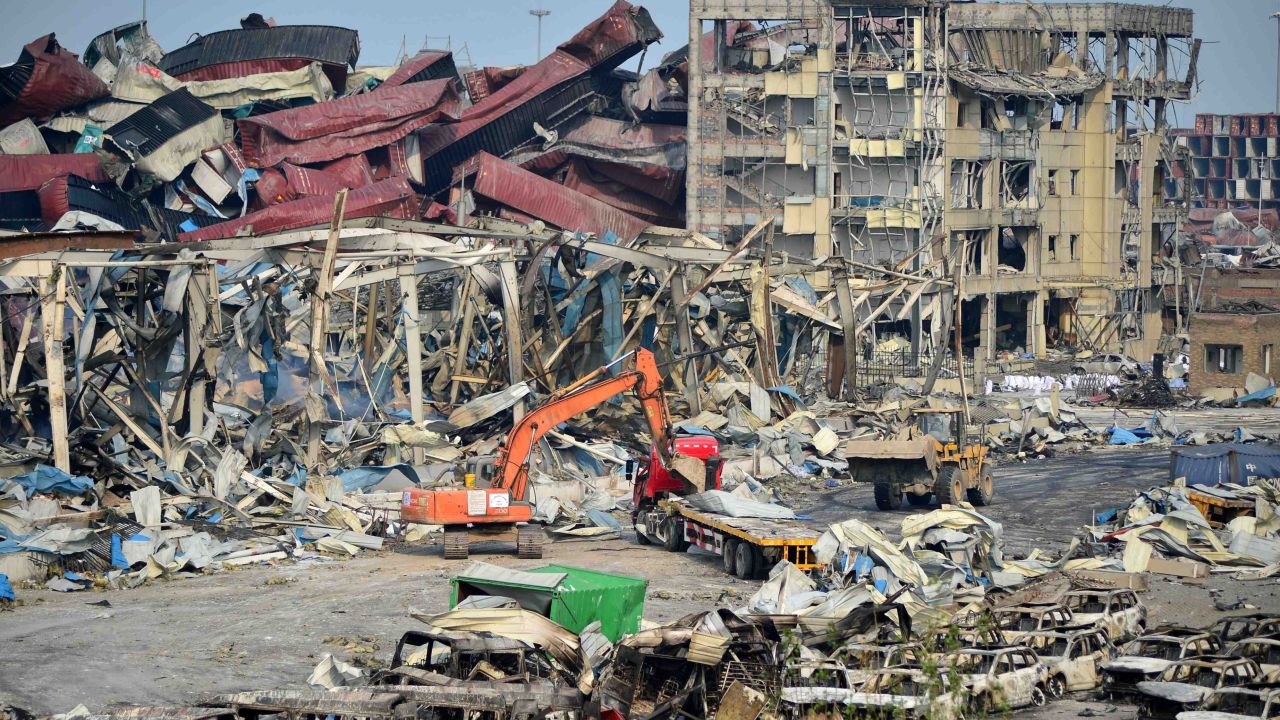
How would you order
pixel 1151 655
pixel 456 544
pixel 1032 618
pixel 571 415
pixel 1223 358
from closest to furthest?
pixel 1151 655 < pixel 1032 618 < pixel 456 544 < pixel 571 415 < pixel 1223 358

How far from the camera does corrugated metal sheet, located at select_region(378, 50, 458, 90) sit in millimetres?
62312

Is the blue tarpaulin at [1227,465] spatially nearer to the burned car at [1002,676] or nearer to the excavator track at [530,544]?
the excavator track at [530,544]

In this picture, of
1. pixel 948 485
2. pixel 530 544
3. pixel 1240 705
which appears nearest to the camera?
pixel 1240 705

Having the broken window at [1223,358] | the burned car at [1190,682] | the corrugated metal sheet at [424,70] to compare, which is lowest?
the burned car at [1190,682]

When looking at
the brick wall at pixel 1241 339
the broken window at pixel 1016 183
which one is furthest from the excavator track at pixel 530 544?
the broken window at pixel 1016 183

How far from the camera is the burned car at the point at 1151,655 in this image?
13.7 metres

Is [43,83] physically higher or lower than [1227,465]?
higher

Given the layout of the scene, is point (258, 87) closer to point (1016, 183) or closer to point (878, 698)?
point (1016, 183)

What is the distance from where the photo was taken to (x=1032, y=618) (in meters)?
15.7

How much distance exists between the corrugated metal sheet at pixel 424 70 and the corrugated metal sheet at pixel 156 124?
8.00m

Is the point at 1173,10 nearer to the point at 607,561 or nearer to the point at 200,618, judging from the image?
the point at 607,561

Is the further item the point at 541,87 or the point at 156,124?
the point at 541,87

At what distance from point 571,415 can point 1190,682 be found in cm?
1185

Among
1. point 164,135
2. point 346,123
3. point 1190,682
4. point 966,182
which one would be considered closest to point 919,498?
point 1190,682
